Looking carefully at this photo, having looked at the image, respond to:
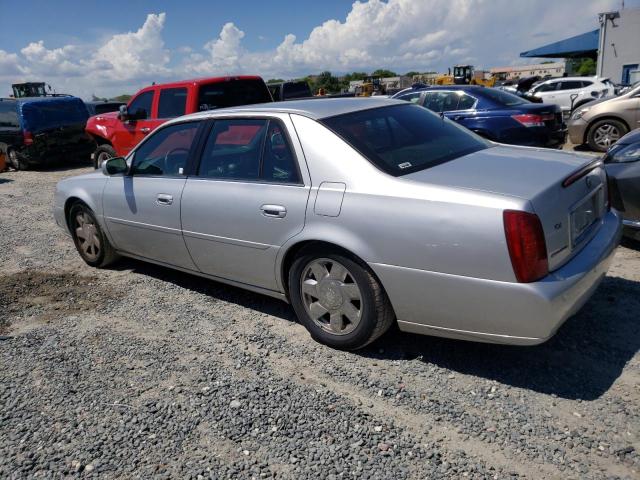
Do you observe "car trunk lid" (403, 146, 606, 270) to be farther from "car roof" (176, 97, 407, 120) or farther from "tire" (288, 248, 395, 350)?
"car roof" (176, 97, 407, 120)

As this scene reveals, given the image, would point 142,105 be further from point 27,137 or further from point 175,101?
point 27,137

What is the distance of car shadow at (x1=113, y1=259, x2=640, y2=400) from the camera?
122 inches

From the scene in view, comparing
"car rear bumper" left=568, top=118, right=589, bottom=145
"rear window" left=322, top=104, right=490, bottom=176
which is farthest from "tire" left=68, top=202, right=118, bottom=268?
"car rear bumper" left=568, top=118, right=589, bottom=145

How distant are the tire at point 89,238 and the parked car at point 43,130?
8.99m

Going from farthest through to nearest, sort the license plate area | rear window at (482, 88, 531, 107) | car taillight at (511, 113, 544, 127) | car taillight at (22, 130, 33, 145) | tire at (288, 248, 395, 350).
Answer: car taillight at (22, 130, 33, 145)
rear window at (482, 88, 531, 107)
car taillight at (511, 113, 544, 127)
tire at (288, 248, 395, 350)
the license plate area

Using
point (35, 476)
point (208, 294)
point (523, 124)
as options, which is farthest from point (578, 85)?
point (35, 476)

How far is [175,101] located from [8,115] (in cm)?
841

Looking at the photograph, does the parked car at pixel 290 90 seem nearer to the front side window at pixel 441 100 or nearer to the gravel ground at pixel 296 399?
the front side window at pixel 441 100

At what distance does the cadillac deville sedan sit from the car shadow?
A: 1.26 feet

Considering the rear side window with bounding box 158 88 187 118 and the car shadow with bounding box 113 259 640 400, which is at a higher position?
the rear side window with bounding box 158 88 187 118

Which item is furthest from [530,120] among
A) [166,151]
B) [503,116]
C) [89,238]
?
[89,238]

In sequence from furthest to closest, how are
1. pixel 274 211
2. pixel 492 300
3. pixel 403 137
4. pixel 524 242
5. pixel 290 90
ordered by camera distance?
pixel 290 90, pixel 403 137, pixel 274 211, pixel 492 300, pixel 524 242

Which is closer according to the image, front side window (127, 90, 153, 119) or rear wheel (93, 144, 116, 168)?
front side window (127, 90, 153, 119)

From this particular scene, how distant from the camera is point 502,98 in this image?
9.70 m
